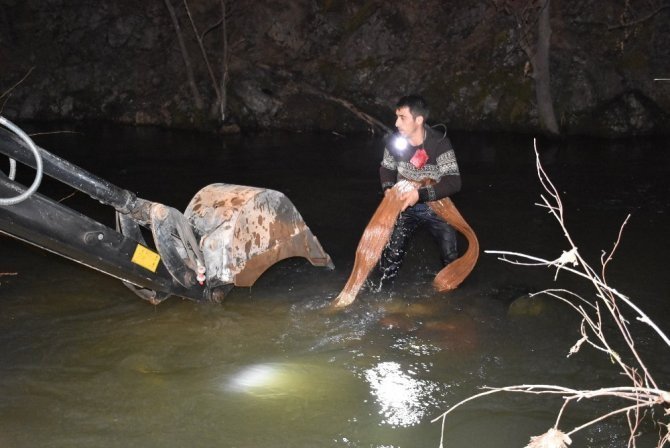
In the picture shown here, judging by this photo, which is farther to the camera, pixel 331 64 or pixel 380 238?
pixel 331 64

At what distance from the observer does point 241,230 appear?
569 cm

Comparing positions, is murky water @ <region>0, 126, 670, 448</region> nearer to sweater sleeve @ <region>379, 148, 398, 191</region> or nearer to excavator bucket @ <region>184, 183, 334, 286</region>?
excavator bucket @ <region>184, 183, 334, 286</region>

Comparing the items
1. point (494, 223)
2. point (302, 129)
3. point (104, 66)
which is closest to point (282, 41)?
point (302, 129)

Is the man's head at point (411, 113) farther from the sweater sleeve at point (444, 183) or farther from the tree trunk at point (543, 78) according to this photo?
the tree trunk at point (543, 78)

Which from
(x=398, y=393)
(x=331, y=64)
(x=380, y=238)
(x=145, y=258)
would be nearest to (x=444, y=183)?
(x=380, y=238)

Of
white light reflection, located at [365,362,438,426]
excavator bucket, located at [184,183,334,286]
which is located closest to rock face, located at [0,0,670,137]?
excavator bucket, located at [184,183,334,286]

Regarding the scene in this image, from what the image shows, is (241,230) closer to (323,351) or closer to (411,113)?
(323,351)

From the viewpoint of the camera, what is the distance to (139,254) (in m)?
4.54

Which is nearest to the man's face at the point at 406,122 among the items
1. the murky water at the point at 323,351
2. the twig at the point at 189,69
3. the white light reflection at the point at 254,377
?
the murky water at the point at 323,351

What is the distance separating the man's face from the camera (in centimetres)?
566

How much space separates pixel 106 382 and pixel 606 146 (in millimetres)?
12985

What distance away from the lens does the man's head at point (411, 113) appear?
565 centimetres

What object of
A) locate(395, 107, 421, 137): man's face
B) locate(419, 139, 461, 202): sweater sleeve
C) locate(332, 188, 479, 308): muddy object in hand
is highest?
locate(395, 107, 421, 137): man's face

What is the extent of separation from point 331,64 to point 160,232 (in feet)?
54.4
